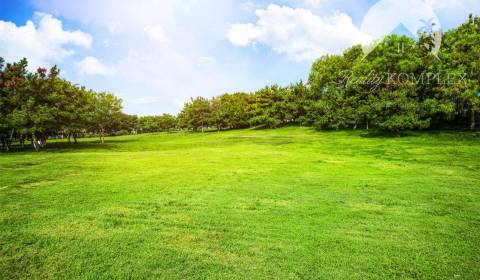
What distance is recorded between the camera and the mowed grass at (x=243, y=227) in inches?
175

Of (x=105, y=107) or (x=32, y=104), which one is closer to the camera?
(x=32, y=104)

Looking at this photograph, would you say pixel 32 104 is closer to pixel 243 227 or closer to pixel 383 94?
pixel 243 227

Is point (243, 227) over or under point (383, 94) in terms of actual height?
under

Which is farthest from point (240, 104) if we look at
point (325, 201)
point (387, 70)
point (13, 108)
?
point (325, 201)

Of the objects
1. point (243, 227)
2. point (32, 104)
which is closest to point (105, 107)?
point (32, 104)

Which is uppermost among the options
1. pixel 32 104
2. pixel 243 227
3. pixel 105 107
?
pixel 105 107

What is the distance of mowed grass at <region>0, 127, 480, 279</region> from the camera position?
4.44 meters

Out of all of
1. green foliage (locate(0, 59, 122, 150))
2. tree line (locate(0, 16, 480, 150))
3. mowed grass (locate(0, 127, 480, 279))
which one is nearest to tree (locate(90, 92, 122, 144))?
tree line (locate(0, 16, 480, 150))

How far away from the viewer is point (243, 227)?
6.03 m

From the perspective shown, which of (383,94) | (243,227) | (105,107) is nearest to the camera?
(243,227)

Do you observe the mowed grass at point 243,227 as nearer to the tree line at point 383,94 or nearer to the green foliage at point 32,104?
the green foliage at point 32,104

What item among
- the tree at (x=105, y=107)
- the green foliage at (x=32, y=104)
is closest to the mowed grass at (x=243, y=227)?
the green foliage at (x=32, y=104)

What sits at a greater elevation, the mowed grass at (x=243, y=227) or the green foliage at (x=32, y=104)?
the green foliage at (x=32, y=104)

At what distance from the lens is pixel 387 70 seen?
3203 centimetres
